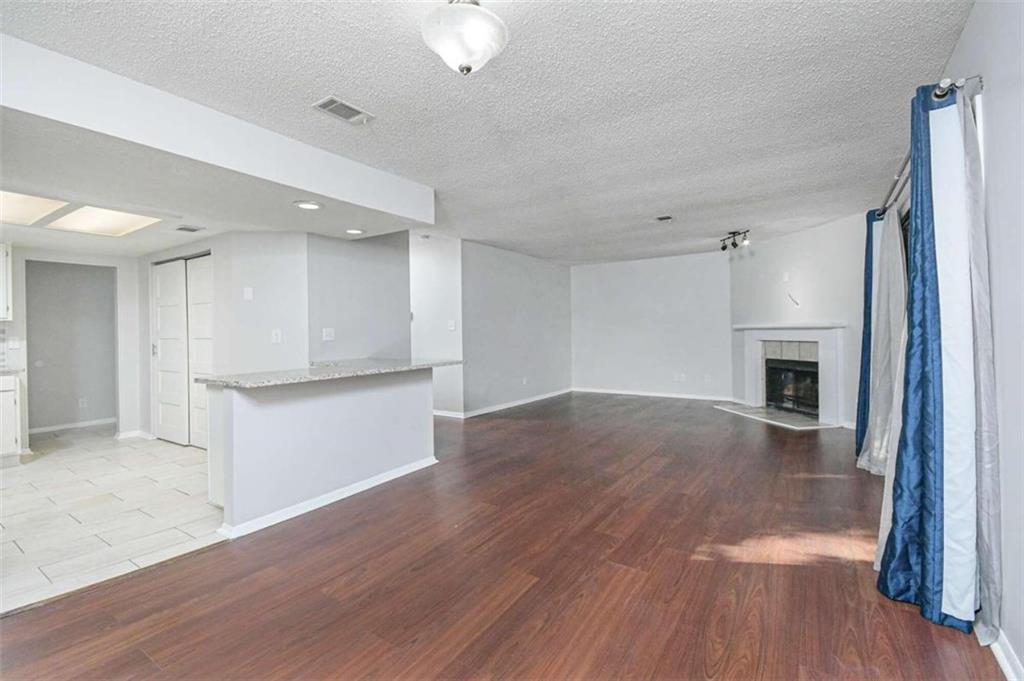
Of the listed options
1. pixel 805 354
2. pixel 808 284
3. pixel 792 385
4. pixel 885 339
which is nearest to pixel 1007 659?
pixel 885 339

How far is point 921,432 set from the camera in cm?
185

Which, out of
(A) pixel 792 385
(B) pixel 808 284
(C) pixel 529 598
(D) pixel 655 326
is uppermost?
(B) pixel 808 284

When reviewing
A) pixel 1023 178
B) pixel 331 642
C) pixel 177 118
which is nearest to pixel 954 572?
pixel 1023 178

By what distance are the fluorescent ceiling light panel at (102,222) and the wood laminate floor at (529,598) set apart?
3.22 meters

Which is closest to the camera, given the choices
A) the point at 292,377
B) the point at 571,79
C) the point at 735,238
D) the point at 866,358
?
the point at 571,79

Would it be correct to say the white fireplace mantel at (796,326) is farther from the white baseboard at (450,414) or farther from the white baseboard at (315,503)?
the white baseboard at (315,503)

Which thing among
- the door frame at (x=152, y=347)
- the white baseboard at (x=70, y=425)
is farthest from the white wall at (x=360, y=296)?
the white baseboard at (x=70, y=425)

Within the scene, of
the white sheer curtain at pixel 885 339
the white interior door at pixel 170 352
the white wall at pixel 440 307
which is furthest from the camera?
the white wall at pixel 440 307

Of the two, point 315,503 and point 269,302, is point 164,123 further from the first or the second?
point 315,503

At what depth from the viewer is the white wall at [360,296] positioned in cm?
433

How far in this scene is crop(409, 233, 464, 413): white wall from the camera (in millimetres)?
6180

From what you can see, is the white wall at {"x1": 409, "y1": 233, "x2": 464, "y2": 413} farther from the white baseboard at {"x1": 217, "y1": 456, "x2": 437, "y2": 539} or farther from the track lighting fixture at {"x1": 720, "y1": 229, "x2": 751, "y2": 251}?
the track lighting fixture at {"x1": 720, "y1": 229, "x2": 751, "y2": 251}

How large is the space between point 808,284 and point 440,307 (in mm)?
4749

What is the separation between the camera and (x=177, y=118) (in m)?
2.25
